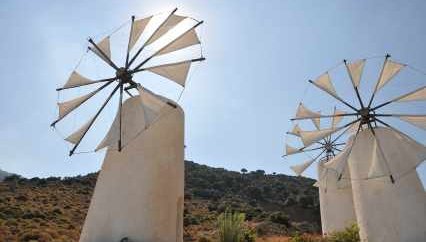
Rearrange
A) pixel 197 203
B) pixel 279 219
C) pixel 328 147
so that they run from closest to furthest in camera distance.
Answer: pixel 328 147 → pixel 279 219 → pixel 197 203

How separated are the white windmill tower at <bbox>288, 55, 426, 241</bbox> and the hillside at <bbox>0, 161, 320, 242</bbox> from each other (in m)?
12.6

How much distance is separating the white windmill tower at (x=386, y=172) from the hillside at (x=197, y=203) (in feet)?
41.5

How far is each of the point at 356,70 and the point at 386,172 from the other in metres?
4.09

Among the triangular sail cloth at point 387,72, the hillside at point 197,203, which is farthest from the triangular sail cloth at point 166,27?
the hillside at point 197,203

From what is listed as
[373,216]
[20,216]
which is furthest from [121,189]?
[20,216]

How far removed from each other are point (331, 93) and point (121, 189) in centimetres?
800

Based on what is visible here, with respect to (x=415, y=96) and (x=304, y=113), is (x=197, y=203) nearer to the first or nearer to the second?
(x=304, y=113)

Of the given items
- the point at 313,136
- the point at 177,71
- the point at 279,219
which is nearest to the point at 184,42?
the point at 177,71

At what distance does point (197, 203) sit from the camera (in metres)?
43.1

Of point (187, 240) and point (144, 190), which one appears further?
point (187, 240)

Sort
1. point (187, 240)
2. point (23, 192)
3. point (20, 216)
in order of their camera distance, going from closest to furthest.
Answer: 1. point (187, 240)
2. point (20, 216)
3. point (23, 192)

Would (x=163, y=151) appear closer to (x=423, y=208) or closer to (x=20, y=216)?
(x=423, y=208)

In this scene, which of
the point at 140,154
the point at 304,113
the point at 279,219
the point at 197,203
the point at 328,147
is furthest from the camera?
the point at 197,203

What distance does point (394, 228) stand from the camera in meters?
12.1
